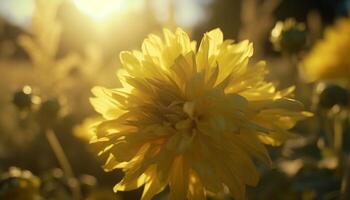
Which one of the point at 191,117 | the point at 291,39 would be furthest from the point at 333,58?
the point at 191,117

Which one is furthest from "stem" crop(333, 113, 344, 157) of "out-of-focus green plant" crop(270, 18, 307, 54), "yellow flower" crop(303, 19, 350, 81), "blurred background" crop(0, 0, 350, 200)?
"yellow flower" crop(303, 19, 350, 81)

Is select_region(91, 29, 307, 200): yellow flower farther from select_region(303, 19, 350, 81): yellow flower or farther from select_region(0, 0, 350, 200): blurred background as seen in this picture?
select_region(303, 19, 350, 81): yellow flower

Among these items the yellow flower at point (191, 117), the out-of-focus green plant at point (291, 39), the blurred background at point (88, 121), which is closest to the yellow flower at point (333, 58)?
the blurred background at point (88, 121)

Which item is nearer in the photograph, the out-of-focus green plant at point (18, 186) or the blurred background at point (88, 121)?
the out-of-focus green plant at point (18, 186)

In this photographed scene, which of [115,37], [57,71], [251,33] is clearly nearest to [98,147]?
[57,71]

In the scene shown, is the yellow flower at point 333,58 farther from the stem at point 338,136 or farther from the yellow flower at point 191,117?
the yellow flower at point 191,117
